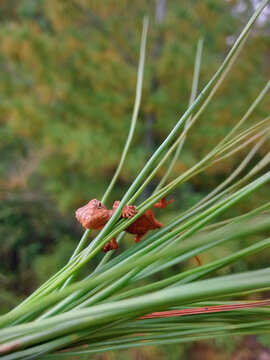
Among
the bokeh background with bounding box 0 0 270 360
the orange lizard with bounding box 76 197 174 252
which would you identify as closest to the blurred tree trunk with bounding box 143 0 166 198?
the bokeh background with bounding box 0 0 270 360

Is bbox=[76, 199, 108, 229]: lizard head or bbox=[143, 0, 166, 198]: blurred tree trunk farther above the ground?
bbox=[143, 0, 166, 198]: blurred tree trunk

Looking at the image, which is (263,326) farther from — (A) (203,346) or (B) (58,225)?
(B) (58,225)

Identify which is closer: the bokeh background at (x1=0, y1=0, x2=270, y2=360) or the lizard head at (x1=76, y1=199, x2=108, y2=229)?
the lizard head at (x1=76, y1=199, x2=108, y2=229)

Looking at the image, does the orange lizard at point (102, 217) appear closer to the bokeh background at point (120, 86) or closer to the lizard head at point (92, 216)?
the lizard head at point (92, 216)

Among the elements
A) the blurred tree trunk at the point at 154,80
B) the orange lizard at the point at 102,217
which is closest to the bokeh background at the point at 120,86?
the blurred tree trunk at the point at 154,80

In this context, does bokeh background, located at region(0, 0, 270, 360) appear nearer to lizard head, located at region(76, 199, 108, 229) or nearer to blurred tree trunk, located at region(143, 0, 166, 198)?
blurred tree trunk, located at region(143, 0, 166, 198)

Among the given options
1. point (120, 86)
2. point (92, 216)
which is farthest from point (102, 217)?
point (120, 86)

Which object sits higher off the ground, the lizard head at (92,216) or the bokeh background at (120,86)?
the bokeh background at (120,86)

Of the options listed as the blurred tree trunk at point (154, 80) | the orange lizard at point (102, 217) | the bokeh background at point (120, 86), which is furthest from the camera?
the blurred tree trunk at point (154, 80)
